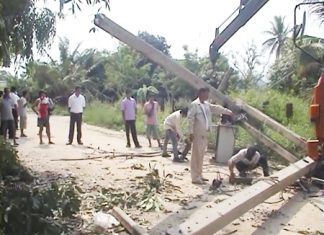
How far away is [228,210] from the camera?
5.09m

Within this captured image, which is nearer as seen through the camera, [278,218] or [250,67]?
[278,218]

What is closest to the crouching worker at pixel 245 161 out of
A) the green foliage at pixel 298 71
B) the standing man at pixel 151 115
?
the standing man at pixel 151 115

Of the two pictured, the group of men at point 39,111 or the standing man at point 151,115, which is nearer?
the group of men at point 39,111

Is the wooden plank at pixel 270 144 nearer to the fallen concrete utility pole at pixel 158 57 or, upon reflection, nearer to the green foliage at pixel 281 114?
the fallen concrete utility pole at pixel 158 57

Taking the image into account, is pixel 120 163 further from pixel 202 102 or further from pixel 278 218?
pixel 278 218

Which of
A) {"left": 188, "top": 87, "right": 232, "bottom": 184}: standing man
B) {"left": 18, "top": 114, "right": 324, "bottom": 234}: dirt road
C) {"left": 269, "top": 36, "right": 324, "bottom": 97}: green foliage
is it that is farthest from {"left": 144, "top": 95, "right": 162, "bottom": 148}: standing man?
{"left": 269, "top": 36, "right": 324, "bottom": 97}: green foliage

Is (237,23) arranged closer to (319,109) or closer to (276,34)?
(319,109)

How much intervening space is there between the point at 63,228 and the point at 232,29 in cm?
725

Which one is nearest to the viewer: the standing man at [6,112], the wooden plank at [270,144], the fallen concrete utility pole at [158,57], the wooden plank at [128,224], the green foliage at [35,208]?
the green foliage at [35,208]

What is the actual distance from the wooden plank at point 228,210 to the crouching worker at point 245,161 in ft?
3.47

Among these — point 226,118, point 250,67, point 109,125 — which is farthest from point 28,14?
point 250,67

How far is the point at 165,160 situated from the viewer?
1080cm

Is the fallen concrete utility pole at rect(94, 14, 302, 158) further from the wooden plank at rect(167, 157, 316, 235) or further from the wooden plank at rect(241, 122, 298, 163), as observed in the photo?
the wooden plank at rect(167, 157, 316, 235)

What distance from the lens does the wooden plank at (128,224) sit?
5211 millimetres
